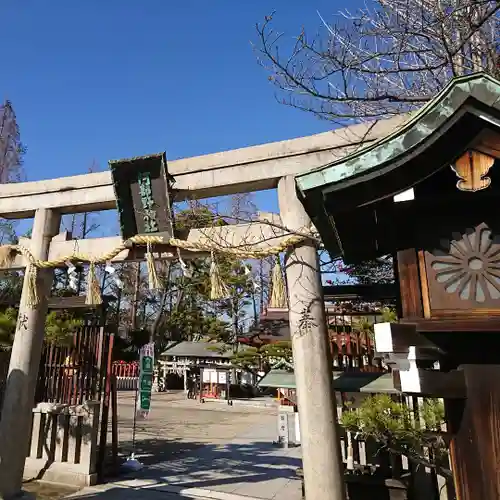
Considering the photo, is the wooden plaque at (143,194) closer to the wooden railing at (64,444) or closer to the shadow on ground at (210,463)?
the wooden railing at (64,444)

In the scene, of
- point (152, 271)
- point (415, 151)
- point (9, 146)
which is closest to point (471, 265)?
point (415, 151)

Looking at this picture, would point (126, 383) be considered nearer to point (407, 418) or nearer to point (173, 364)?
point (173, 364)

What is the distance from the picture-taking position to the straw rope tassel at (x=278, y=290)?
4445mm

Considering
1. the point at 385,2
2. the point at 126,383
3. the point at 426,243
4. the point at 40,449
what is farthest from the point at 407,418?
the point at 126,383

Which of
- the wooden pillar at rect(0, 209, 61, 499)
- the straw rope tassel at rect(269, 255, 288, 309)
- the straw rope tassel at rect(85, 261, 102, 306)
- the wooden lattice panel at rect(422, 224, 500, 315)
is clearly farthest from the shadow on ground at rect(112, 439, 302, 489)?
the wooden lattice panel at rect(422, 224, 500, 315)

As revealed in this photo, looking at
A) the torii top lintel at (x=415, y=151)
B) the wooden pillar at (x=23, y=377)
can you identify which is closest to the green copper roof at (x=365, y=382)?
the torii top lintel at (x=415, y=151)

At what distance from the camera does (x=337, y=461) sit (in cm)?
398

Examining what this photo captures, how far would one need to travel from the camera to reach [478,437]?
79.5 inches

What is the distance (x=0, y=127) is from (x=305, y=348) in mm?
19925

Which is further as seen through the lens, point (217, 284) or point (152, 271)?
point (152, 271)

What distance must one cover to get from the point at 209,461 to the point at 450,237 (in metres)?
7.94

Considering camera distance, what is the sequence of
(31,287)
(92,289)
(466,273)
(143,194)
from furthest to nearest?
(31,287) < (92,289) < (143,194) < (466,273)

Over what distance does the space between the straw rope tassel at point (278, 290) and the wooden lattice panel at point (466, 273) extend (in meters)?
2.33

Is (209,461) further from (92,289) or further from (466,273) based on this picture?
(466,273)
